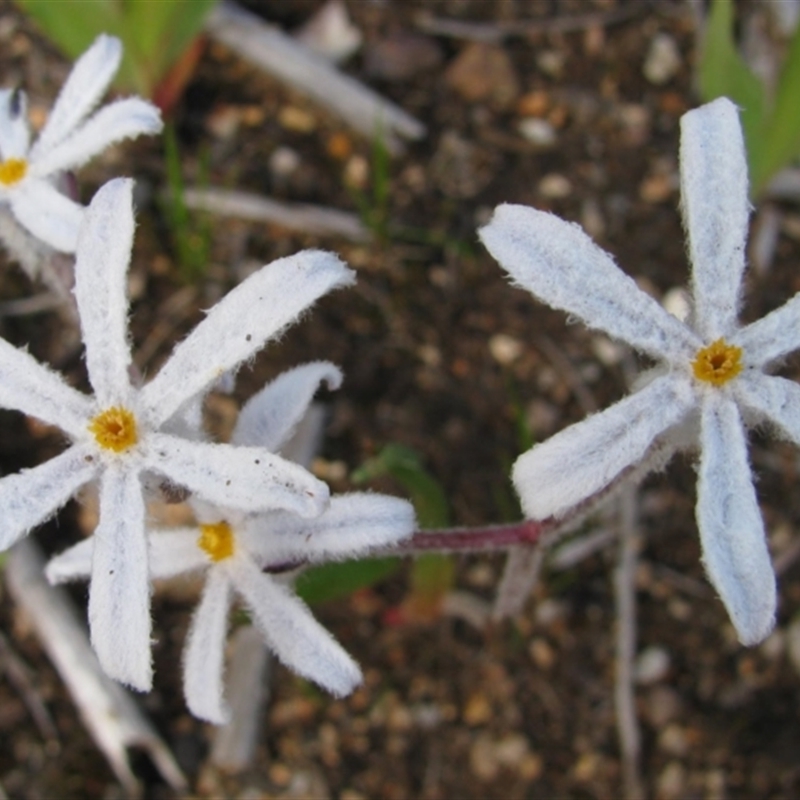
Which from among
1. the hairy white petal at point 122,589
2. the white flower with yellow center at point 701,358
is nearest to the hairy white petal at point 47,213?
the hairy white petal at point 122,589

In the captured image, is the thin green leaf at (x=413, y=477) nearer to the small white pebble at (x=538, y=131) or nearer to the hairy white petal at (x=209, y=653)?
the hairy white petal at (x=209, y=653)

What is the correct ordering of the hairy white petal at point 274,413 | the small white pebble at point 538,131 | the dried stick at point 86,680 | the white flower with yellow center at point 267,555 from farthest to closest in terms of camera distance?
the small white pebble at point 538,131
the dried stick at point 86,680
the hairy white petal at point 274,413
the white flower with yellow center at point 267,555

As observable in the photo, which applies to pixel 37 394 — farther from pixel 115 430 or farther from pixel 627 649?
pixel 627 649

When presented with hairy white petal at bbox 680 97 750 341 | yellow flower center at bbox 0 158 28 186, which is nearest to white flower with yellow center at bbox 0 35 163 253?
yellow flower center at bbox 0 158 28 186

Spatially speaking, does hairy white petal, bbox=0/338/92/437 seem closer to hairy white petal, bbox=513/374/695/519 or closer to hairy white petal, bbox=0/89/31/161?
hairy white petal, bbox=0/89/31/161

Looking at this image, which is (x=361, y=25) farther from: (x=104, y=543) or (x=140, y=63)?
(x=104, y=543)

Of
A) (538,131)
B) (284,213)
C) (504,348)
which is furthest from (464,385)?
(538,131)
